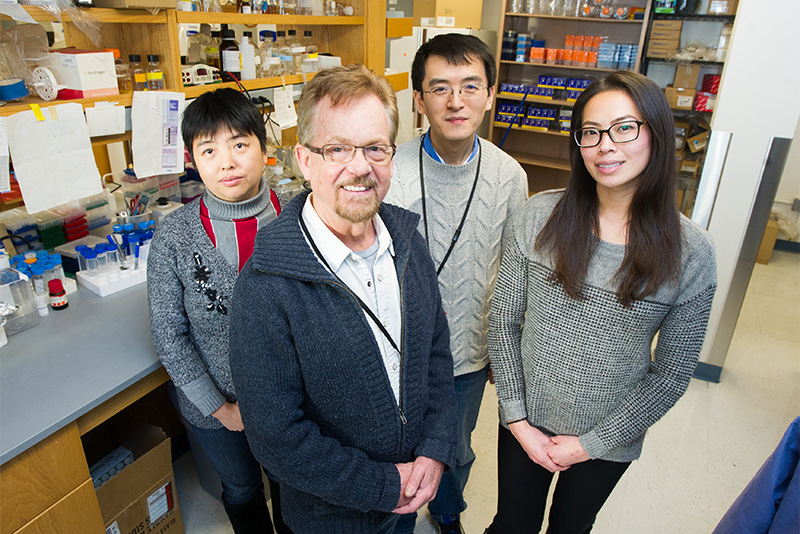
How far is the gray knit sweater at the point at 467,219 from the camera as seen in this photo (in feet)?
4.82

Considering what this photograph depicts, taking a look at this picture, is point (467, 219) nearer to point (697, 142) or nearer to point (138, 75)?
point (138, 75)

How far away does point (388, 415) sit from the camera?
3.51 ft

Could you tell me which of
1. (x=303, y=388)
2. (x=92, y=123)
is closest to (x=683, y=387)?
(x=303, y=388)

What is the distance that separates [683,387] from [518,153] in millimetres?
4941

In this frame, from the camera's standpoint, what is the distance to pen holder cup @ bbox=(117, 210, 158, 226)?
195 cm

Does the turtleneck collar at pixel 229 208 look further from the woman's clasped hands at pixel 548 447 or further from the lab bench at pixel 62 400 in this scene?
the woman's clasped hands at pixel 548 447

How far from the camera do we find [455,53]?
1429mm

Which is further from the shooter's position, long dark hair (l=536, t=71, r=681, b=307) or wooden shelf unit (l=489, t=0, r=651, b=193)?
wooden shelf unit (l=489, t=0, r=651, b=193)

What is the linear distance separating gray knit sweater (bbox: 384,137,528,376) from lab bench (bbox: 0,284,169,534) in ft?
2.69

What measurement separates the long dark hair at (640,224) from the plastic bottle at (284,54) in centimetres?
158

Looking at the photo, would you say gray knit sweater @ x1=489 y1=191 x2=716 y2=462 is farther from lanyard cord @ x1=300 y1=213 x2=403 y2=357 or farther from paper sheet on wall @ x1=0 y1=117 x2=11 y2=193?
paper sheet on wall @ x1=0 y1=117 x2=11 y2=193

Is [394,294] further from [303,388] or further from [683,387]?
[683,387]

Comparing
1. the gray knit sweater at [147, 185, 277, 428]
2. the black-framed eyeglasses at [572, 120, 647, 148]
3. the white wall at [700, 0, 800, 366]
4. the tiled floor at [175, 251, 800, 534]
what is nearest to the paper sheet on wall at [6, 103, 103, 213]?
the gray knit sweater at [147, 185, 277, 428]

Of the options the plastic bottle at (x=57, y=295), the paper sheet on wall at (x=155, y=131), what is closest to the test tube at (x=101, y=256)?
the plastic bottle at (x=57, y=295)
